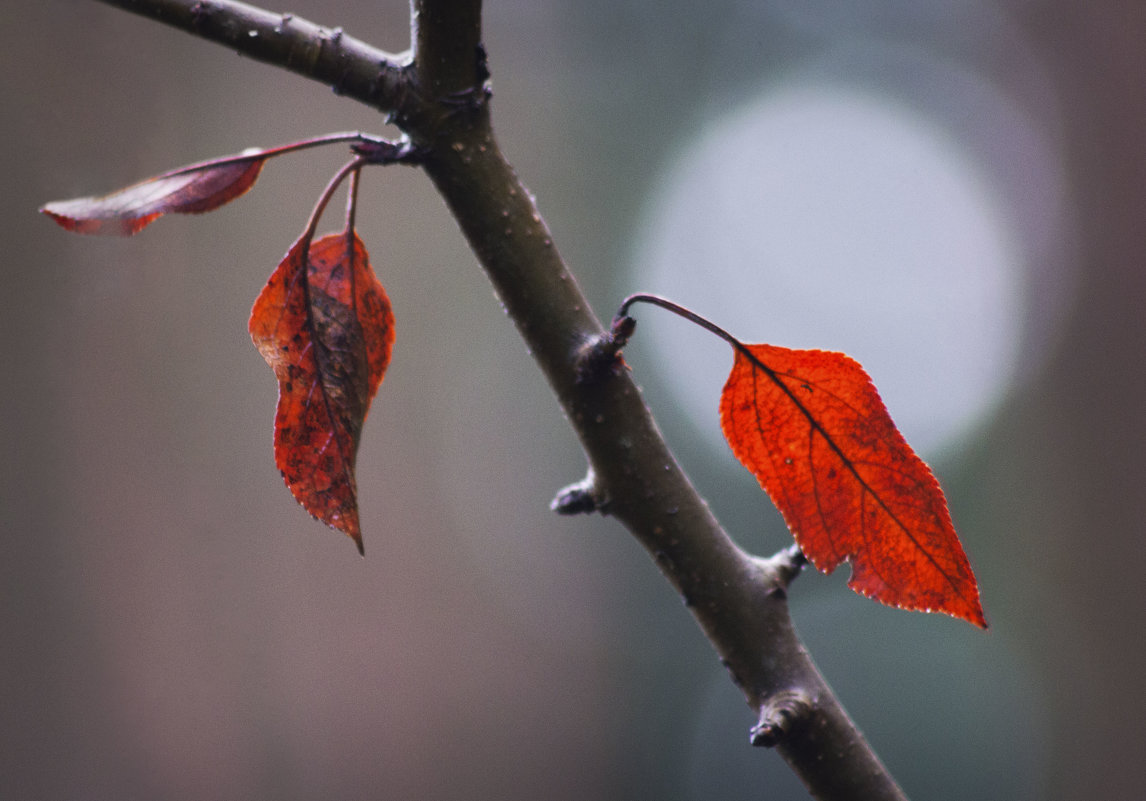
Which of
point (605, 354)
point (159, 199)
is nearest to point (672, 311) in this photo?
point (605, 354)

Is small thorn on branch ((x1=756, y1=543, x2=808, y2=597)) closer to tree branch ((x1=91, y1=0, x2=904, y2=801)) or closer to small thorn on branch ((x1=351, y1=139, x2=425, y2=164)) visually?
tree branch ((x1=91, y1=0, x2=904, y2=801))

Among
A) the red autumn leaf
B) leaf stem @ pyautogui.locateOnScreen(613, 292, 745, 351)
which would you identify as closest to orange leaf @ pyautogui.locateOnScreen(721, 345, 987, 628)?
leaf stem @ pyautogui.locateOnScreen(613, 292, 745, 351)

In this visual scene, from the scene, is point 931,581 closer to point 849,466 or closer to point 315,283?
point 849,466

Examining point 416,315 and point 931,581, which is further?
point 416,315

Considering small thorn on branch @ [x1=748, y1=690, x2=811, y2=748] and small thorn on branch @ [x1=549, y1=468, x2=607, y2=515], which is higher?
A: small thorn on branch @ [x1=549, y1=468, x2=607, y2=515]

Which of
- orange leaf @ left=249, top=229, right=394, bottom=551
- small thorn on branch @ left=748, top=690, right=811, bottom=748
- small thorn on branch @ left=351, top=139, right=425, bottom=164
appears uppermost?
small thorn on branch @ left=351, top=139, right=425, bottom=164

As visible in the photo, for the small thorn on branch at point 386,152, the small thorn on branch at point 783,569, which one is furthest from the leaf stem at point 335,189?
the small thorn on branch at point 783,569

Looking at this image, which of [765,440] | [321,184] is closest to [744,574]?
[765,440]
